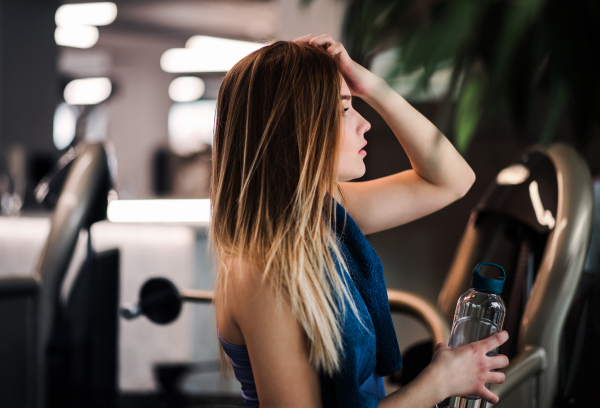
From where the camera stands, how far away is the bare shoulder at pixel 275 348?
0.62m

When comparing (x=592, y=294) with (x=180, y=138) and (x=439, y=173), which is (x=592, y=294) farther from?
(x=180, y=138)

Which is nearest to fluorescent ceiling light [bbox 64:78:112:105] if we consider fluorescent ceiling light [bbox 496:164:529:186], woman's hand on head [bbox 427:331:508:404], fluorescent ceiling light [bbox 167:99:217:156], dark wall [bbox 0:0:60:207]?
dark wall [bbox 0:0:60:207]

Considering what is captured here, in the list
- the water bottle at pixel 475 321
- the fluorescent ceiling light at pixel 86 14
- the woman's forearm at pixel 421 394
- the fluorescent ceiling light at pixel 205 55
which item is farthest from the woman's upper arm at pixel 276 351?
the fluorescent ceiling light at pixel 86 14

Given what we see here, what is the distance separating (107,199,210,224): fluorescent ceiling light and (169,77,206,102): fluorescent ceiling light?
1.29m

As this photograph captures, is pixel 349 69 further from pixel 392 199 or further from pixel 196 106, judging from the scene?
pixel 196 106

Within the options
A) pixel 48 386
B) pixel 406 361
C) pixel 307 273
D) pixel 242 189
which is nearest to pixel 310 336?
pixel 307 273

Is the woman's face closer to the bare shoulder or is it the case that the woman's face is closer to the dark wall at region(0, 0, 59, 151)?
the bare shoulder

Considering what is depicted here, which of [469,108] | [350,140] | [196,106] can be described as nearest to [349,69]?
[350,140]

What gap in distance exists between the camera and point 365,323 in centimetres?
68

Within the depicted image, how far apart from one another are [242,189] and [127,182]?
3.78 m

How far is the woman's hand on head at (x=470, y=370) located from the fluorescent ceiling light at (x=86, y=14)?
4.63m

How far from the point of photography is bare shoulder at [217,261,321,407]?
2.04 ft

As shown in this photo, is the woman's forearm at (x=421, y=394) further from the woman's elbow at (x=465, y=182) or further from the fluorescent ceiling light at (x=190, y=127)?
the fluorescent ceiling light at (x=190, y=127)

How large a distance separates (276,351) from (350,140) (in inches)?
11.5
